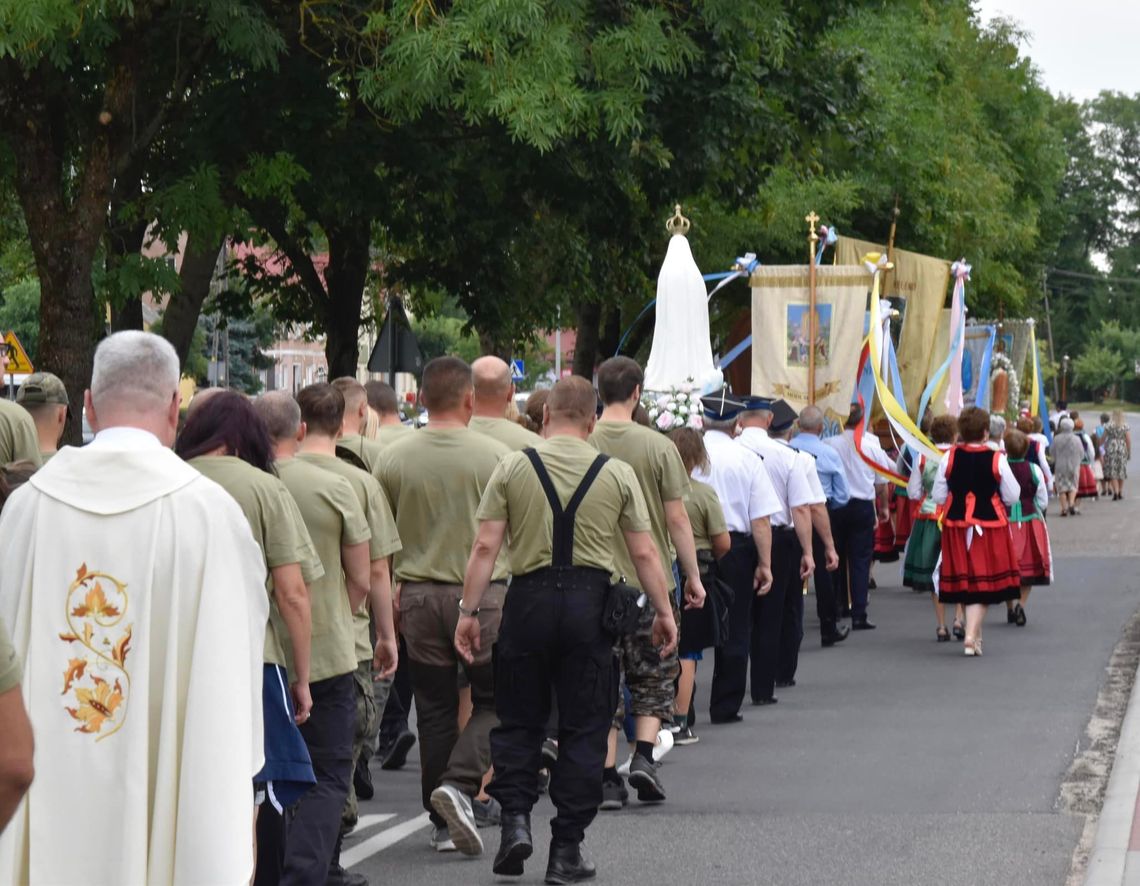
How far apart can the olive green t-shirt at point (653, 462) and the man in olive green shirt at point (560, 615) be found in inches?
A: 47.9

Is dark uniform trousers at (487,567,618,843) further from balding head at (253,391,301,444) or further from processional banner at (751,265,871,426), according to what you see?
processional banner at (751,265,871,426)

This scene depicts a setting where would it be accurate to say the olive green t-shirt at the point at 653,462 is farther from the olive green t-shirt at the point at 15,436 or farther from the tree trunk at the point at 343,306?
the tree trunk at the point at 343,306

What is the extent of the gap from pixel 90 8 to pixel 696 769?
6.68m

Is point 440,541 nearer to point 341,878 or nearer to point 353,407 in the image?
point 353,407

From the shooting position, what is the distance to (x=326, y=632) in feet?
21.1

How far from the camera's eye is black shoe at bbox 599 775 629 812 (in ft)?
29.1

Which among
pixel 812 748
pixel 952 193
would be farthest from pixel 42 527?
pixel 952 193

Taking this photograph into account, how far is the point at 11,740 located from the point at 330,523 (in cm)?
399

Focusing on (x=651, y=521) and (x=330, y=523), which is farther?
(x=651, y=521)

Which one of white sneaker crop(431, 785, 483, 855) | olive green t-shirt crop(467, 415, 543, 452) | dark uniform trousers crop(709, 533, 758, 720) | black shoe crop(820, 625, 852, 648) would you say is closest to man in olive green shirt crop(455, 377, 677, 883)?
white sneaker crop(431, 785, 483, 855)

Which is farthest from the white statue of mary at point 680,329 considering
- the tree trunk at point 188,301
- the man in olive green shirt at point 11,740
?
the man in olive green shirt at point 11,740

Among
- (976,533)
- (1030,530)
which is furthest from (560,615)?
(1030,530)

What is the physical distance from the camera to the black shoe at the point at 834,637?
1552 cm

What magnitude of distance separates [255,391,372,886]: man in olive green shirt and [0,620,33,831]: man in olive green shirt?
3557 millimetres
